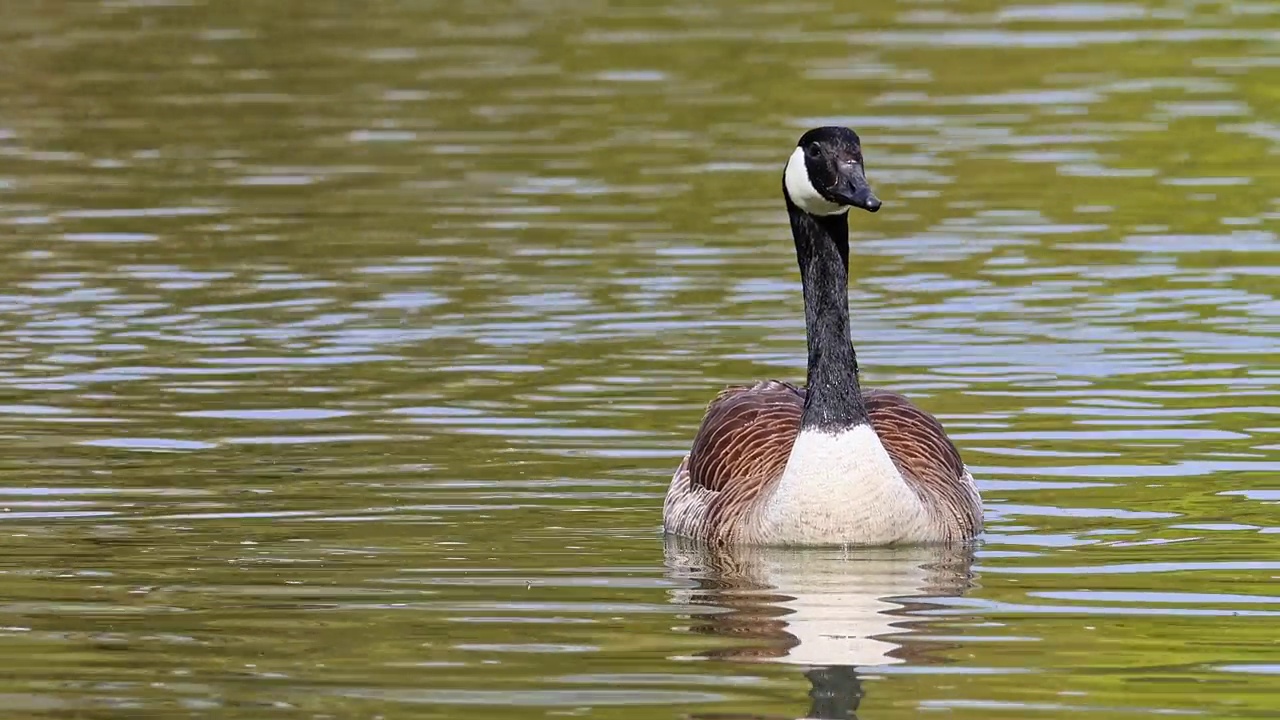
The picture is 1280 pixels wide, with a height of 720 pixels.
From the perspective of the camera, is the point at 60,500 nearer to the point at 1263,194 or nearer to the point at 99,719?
the point at 99,719

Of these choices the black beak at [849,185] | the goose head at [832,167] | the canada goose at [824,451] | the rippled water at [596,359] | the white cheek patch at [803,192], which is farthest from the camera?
the white cheek patch at [803,192]

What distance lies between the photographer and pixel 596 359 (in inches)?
754

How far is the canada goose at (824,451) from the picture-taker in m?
13.6

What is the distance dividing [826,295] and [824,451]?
1.09 metres

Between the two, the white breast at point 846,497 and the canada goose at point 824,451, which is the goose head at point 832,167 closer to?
the canada goose at point 824,451

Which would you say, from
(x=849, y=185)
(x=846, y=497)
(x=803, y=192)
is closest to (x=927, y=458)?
(x=846, y=497)

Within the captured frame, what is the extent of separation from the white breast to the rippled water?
15 centimetres

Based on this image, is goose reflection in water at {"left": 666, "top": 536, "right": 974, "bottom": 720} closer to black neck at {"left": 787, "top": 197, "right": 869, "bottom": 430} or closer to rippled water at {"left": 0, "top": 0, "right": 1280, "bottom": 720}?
rippled water at {"left": 0, "top": 0, "right": 1280, "bottom": 720}

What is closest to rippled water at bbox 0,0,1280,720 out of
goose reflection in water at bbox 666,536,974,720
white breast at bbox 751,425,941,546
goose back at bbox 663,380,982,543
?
goose reflection in water at bbox 666,536,974,720

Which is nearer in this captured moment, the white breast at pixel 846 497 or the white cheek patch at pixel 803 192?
the white breast at pixel 846 497

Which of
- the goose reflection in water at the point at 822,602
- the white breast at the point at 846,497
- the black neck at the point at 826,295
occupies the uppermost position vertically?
the black neck at the point at 826,295

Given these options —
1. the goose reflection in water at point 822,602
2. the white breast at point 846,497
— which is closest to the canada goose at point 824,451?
the white breast at point 846,497

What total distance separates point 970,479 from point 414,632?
3930 millimetres

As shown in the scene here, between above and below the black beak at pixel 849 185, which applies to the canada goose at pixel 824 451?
below
